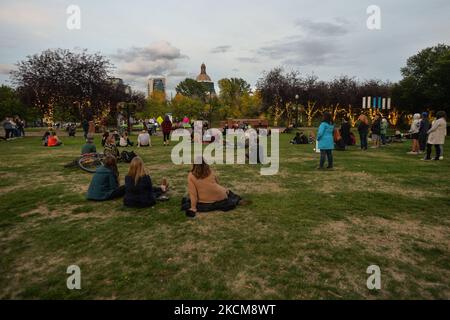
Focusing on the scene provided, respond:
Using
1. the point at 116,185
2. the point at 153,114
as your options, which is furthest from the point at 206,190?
the point at 153,114

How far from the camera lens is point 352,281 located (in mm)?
3492

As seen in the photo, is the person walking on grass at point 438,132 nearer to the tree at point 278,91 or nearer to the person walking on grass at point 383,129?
the person walking on grass at point 383,129

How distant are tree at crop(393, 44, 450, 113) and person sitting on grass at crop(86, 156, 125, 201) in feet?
105

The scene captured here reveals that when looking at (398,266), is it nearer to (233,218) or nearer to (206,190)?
(233,218)

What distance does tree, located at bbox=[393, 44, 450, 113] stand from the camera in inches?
1109

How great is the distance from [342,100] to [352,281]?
1936 inches

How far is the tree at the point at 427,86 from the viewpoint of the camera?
28172 millimetres

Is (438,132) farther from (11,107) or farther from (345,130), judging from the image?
(11,107)

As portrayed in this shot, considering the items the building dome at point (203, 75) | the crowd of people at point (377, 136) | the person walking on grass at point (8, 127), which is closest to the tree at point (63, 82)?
the person walking on grass at point (8, 127)

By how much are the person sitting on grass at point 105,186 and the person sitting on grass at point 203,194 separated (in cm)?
190

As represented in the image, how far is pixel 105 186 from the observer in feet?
22.9

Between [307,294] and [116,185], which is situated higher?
[116,185]

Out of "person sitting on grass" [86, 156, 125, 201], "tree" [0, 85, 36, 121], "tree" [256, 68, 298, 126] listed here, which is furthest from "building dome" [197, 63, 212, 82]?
"person sitting on grass" [86, 156, 125, 201]

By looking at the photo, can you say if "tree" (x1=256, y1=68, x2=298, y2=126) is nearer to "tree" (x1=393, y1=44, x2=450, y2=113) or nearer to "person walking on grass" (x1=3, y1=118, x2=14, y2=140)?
"tree" (x1=393, y1=44, x2=450, y2=113)
